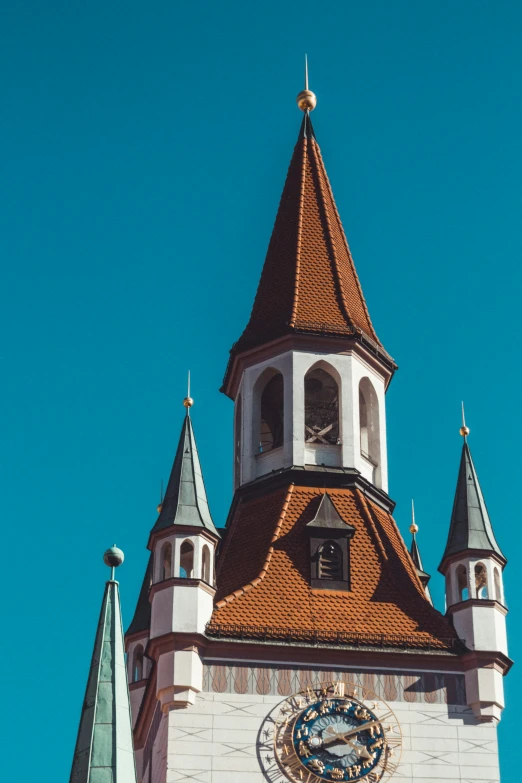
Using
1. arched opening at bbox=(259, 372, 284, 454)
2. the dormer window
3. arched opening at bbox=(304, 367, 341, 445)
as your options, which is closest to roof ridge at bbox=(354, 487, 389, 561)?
the dormer window

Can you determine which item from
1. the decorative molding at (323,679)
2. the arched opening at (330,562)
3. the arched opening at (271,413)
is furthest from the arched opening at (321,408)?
the decorative molding at (323,679)

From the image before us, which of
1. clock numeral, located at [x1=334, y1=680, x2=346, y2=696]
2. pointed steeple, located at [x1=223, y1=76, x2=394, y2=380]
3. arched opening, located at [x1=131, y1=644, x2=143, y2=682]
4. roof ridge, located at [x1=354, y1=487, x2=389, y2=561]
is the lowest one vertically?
clock numeral, located at [x1=334, y1=680, x2=346, y2=696]

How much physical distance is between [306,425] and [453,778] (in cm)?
853

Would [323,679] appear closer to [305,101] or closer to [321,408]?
[321,408]

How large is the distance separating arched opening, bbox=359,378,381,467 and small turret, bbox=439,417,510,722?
8.00 ft

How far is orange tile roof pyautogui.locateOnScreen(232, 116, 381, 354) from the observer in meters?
49.9

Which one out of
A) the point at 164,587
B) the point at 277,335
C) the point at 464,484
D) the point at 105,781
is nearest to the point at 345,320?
the point at 277,335

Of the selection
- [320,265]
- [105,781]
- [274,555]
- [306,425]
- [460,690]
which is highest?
[320,265]

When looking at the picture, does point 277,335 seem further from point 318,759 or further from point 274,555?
point 318,759

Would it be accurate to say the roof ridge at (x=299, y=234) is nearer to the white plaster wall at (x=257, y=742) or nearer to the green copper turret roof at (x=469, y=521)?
the green copper turret roof at (x=469, y=521)

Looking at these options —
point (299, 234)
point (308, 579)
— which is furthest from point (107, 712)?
point (299, 234)

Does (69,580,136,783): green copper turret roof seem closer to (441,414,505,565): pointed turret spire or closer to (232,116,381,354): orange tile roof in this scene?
(441,414,505,565): pointed turret spire

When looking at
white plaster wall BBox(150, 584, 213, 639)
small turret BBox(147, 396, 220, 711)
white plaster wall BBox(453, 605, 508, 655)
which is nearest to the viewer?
small turret BBox(147, 396, 220, 711)

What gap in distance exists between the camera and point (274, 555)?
45688 millimetres
